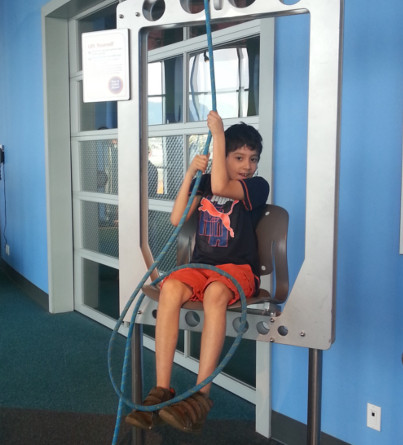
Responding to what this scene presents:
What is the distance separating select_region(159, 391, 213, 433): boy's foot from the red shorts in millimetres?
316

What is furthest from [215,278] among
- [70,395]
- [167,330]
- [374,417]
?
[70,395]

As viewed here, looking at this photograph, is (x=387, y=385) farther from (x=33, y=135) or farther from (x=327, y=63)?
(x=33, y=135)

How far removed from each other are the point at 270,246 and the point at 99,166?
243cm

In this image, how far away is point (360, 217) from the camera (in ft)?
6.50

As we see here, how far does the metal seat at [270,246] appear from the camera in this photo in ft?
5.75

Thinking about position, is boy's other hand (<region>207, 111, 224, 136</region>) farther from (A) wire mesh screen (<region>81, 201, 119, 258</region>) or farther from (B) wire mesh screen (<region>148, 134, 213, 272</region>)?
(A) wire mesh screen (<region>81, 201, 119, 258</region>)

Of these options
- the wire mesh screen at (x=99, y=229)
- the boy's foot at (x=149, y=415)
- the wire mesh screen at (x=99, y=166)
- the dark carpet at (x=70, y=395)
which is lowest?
the dark carpet at (x=70, y=395)

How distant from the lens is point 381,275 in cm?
193

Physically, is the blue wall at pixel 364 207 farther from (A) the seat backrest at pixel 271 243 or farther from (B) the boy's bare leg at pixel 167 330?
(B) the boy's bare leg at pixel 167 330

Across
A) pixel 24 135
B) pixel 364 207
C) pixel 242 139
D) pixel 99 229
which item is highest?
pixel 24 135

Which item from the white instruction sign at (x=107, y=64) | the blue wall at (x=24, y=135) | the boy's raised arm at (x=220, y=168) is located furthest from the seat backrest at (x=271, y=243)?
the blue wall at (x=24, y=135)

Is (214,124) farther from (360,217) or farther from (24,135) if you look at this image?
(24,135)

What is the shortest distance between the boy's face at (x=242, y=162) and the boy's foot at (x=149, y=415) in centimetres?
78

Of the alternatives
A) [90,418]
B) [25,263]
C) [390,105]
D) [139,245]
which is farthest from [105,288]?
[390,105]
